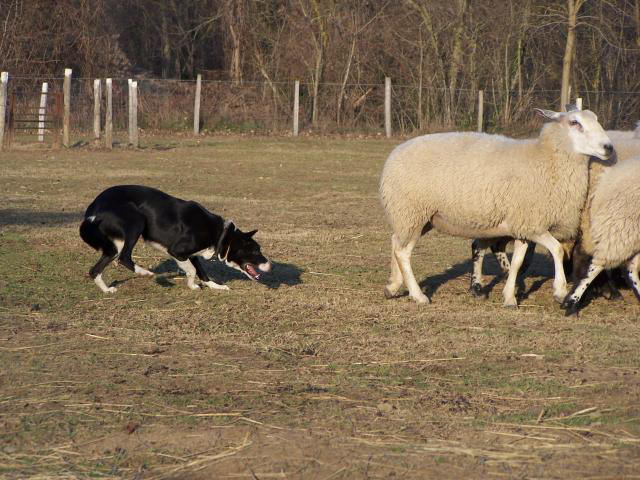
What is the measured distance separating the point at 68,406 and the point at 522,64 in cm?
3224

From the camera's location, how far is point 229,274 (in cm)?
988

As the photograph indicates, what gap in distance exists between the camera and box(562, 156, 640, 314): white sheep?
308 inches

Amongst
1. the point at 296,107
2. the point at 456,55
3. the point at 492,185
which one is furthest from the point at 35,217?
the point at 456,55

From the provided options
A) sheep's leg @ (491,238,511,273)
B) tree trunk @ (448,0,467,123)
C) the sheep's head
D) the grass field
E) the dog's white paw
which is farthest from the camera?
tree trunk @ (448,0,467,123)

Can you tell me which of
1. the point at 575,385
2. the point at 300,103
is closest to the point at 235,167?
the point at 300,103

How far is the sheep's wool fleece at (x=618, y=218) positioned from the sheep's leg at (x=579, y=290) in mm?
65

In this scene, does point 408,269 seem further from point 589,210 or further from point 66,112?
point 66,112

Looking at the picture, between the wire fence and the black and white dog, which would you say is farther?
the wire fence

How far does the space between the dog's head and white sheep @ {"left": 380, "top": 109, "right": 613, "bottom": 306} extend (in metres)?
1.27

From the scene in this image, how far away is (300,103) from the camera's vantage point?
3438cm

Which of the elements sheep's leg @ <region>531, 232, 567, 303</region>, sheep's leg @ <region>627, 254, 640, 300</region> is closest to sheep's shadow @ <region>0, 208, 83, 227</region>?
sheep's leg @ <region>531, 232, 567, 303</region>

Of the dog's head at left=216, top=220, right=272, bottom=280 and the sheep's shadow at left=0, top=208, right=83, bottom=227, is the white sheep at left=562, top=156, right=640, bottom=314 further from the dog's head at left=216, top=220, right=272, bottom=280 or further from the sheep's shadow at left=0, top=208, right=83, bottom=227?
the sheep's shadow at left=0, top=208, right=83, bottom=227

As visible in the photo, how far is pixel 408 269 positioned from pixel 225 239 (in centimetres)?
175

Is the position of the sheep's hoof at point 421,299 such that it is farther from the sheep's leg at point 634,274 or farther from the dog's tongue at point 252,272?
the sheep's leg at point 634,274
